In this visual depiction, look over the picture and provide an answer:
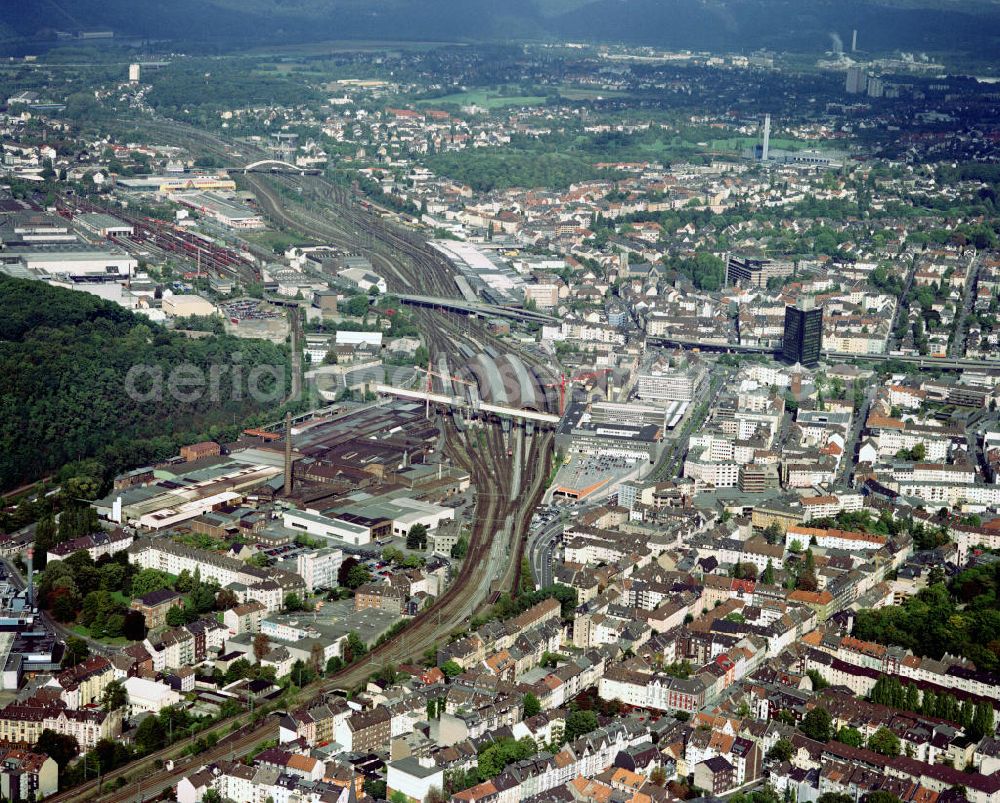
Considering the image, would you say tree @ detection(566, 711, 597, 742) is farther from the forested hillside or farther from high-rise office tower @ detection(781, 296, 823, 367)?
high-rise office tower @ detection(781, 296, 823, 367)

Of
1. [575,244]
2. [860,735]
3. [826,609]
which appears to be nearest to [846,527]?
[826,609]

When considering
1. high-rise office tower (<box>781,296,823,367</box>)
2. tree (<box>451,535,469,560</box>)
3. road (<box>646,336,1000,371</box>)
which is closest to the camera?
tree (<box>451,535,469,560</box>)

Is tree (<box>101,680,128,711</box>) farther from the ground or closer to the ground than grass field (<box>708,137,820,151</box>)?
closer to the ground

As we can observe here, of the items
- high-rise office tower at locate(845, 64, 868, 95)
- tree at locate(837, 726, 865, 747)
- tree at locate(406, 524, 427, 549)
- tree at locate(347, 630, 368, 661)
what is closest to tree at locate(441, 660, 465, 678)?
tree at locate(347, 630, 368, 661)

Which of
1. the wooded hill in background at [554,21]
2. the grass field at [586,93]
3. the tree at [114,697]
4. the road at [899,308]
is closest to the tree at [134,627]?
the tree at [114,697]

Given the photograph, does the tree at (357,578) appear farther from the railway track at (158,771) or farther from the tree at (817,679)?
the tree at (817,679)

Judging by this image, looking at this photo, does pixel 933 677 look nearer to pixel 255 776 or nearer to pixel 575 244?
pixel 255 776

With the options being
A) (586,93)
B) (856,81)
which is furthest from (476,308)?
(856,81)

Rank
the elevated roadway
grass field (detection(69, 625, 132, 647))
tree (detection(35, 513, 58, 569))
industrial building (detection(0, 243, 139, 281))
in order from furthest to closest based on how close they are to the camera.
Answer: industrial building (detection(0, 243, 139, 281)), the elevated roadway, tree (detection(35, 513, 58, 569)), grass field (detection(69, 625, 132, 647))
